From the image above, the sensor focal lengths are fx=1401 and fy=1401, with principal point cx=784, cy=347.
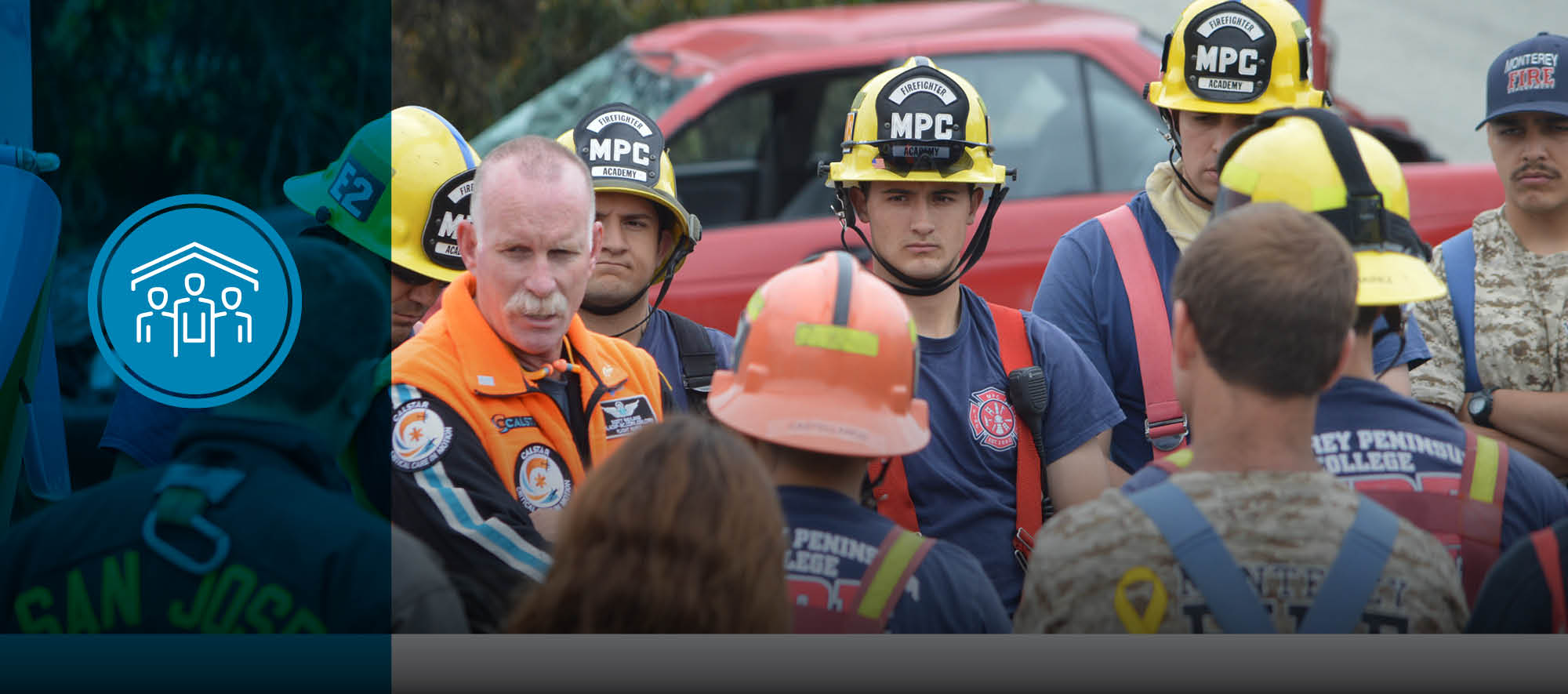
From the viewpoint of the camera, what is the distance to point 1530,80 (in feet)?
11.5

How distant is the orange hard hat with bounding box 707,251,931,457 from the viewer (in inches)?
89.0

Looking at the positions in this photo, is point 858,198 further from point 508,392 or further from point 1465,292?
point 1465,292

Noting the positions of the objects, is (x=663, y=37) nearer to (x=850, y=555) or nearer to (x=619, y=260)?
(x=619, y=260)

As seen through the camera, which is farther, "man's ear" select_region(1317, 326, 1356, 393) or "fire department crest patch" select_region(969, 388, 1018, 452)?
"fire department crest patch" select_region(969, 388, 1018, 452)

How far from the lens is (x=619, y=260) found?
3.43 meters

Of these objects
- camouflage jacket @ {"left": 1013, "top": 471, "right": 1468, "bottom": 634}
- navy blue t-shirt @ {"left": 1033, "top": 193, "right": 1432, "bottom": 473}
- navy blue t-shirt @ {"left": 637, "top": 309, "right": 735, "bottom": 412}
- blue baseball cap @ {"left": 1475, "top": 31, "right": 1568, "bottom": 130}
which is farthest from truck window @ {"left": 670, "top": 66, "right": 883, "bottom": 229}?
camouflage jacket @ {"left": 1013, "top": 471, "right": 1468, "bottom": 634}

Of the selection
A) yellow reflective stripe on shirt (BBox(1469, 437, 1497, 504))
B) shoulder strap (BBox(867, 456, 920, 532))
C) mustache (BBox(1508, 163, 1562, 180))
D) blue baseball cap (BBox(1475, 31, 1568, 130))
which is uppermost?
blue baseball cap (BBox(1475, 31, 1568, 130))

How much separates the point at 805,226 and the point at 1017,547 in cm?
288

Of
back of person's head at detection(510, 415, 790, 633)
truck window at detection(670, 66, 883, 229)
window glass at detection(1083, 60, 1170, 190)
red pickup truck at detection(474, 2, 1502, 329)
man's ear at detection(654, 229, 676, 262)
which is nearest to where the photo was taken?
back of person's head at detection(510, 415, 790, 633)

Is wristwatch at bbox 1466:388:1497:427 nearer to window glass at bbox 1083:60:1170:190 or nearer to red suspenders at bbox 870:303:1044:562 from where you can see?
red suspenders at bbox 870:303:1044:562

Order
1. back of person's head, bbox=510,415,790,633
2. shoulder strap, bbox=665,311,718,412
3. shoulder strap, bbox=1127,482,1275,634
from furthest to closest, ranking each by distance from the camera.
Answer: shoulder strap, bbox=665,311,718,412 < shoulder strap, bbox=1127,482,1275,634 < back of person's head, bbox=510,415,790,633

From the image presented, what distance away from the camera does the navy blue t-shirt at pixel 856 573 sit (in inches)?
84.0

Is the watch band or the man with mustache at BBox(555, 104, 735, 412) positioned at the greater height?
the man with mustache at BBox(555, 104, 735, 412)

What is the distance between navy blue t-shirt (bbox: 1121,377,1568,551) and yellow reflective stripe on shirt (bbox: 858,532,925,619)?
374 millimetres
